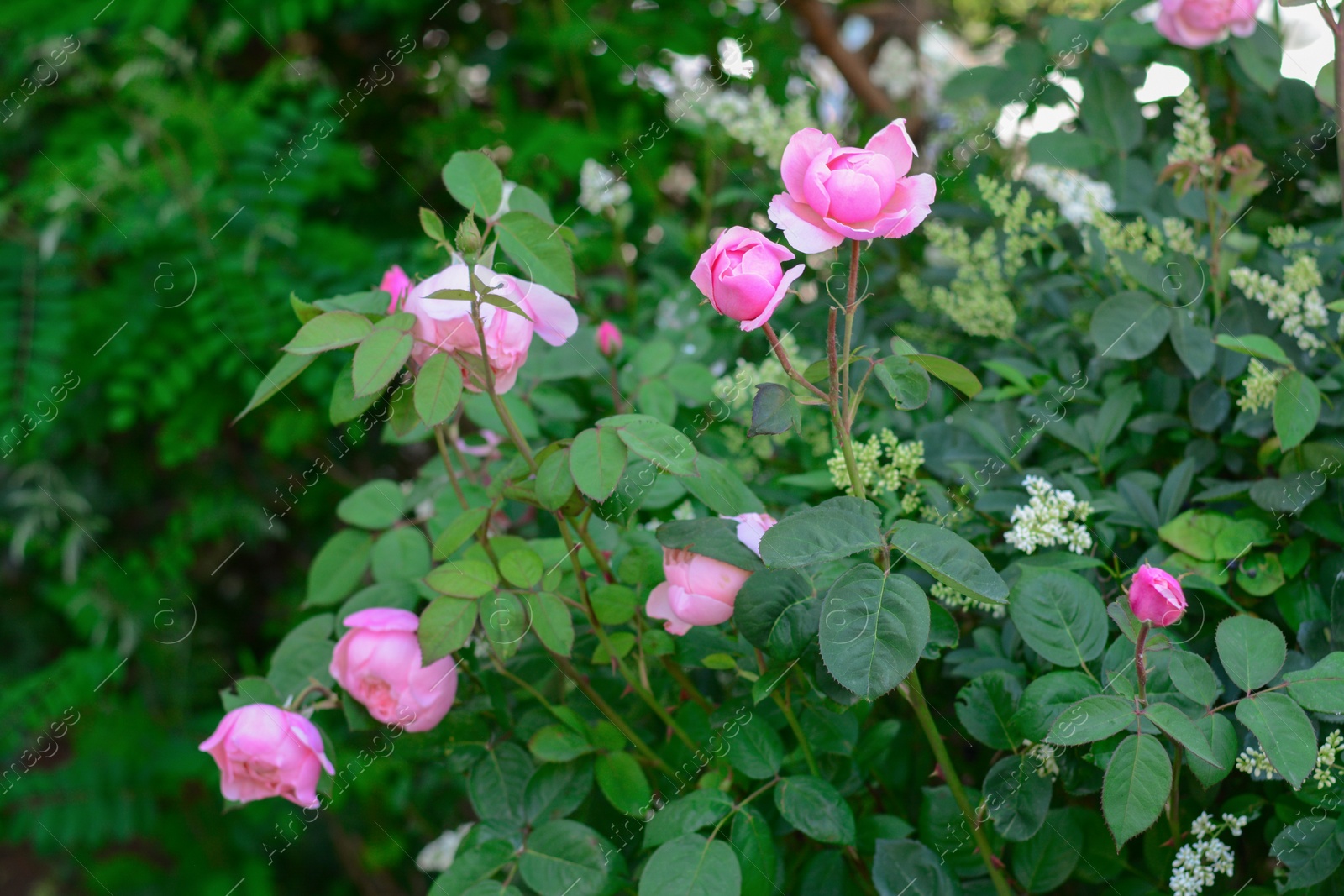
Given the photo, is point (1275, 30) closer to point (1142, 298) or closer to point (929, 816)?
point (1142, 298)

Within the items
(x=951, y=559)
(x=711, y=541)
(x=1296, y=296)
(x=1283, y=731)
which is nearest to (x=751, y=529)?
(x=711, y=541)

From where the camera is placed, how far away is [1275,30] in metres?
1.08

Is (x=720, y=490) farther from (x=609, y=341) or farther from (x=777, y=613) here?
(x=609, y=341)

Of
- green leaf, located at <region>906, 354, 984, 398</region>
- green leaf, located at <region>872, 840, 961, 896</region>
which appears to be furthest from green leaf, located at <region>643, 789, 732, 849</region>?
green leaf, located at <region>906, 354, 984, 398</region>

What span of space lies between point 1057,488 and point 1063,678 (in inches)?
8.6

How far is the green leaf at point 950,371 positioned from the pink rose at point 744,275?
0.11 metres

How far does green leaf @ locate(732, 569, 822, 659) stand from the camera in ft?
2.05

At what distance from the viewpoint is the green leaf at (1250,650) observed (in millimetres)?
618

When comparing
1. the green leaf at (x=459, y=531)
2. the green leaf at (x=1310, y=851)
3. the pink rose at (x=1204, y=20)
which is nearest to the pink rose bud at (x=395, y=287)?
the green leaf at (x=459, y=531)

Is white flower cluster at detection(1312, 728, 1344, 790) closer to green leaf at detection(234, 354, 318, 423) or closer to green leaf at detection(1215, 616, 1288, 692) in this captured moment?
green leaf at detection(1215, 616, 1288, 692)

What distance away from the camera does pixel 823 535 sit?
22.7 inches

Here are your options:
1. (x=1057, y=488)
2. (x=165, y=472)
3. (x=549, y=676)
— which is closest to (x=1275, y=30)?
(x=1057, y=488)

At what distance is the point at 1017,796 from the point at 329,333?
572 mm

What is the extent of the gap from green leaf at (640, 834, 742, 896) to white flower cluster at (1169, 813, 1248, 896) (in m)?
0.30
